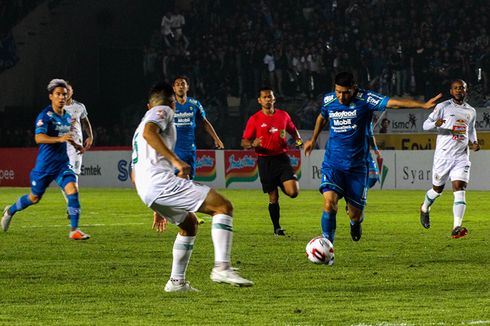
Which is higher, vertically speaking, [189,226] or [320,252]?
[189,226]

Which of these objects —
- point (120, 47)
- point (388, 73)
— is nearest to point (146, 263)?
point (388, 73)

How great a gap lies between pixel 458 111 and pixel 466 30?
19356 mm

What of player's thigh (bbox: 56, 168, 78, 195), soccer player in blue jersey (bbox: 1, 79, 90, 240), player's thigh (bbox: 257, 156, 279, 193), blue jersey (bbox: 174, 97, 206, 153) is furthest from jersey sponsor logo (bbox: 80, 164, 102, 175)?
player's thigh (bbox: 56, 168, 78, 195)

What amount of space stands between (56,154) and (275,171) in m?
3.42

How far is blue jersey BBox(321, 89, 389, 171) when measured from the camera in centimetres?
1259

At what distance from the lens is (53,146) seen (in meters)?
16.0

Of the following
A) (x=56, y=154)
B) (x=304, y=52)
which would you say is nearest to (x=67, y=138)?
(x=56, y=154)

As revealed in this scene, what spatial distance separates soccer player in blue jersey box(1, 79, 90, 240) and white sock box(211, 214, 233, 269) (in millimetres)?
6487

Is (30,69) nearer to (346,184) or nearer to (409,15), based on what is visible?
(409,15)

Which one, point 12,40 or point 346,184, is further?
point 12,40

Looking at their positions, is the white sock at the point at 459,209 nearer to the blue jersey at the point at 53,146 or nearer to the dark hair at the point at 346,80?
the dark hair at the point at 346,80

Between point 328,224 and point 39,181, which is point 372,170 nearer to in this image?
point 328,224

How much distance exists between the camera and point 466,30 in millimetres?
35500

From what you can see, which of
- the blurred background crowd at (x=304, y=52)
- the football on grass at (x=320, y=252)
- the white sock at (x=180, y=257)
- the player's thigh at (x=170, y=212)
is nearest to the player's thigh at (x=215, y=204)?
the player's thigh at (x=170, y=212)
